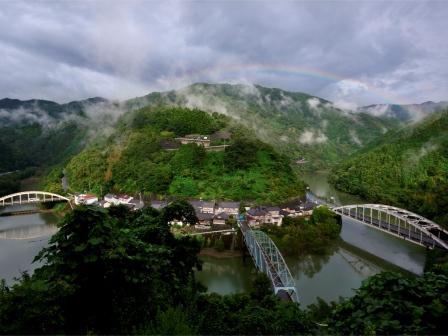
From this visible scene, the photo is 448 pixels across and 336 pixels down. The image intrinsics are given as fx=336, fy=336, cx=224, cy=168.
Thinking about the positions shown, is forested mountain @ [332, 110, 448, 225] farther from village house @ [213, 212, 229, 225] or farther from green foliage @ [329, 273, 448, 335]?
green foliage @ [329, 273, 448, 335]

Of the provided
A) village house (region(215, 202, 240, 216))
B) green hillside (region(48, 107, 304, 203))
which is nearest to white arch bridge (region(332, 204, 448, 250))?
green hillside (region(48, 107, 304, 203))

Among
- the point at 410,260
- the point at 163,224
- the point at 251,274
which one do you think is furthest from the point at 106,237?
the point at 410,260

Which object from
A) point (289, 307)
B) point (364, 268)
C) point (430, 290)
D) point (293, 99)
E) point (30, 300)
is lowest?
point (364, 268)

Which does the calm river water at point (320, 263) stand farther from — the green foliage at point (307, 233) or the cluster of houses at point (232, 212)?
the cluster of houses at point (232, 212)

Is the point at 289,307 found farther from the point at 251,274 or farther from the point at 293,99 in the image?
the point at 293,99

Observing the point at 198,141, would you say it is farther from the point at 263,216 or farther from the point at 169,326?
the point at 169,326

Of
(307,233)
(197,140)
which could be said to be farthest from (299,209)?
(197,140)
